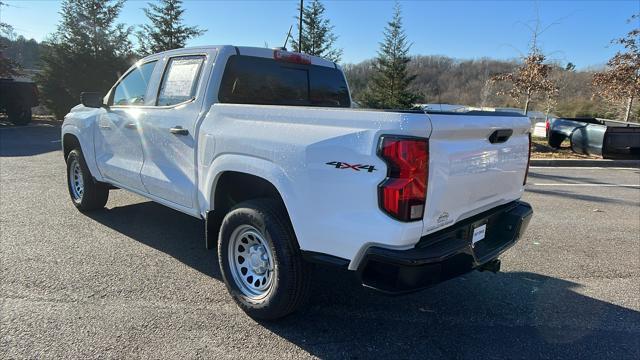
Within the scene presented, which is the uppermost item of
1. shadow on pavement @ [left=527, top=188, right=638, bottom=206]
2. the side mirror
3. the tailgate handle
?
the side mirror

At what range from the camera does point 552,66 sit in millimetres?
16516

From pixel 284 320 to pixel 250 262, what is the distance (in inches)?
19.4

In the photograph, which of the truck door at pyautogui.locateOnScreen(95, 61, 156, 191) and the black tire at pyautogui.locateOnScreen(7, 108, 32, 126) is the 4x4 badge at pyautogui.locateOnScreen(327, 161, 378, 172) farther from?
the black tire at pyautogui.locateOnScreen(7, 108, 32, 126)

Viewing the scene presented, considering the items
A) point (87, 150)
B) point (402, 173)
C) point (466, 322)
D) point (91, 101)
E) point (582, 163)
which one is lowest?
point (466, 322)

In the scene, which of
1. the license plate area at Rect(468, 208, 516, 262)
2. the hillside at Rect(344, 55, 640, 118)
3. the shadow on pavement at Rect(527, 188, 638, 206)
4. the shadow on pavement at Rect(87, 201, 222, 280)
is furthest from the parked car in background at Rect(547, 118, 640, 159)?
the hillside at Rect(344, 55, 640, 118)

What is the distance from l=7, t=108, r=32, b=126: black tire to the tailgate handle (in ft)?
68.2

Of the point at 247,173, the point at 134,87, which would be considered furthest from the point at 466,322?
the point at 134,87

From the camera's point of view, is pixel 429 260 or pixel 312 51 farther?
pixel 312 51

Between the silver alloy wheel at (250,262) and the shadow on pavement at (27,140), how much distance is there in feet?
33.7

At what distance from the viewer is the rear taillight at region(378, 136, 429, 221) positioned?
232 centimetres

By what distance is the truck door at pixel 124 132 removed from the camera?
174 inches

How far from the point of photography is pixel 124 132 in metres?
4.61

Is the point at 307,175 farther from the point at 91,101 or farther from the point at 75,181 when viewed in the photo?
the point at 75,181

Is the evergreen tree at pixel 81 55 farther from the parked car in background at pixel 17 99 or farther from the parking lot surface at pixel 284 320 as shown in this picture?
the parking lot surface at pixel 284 320
